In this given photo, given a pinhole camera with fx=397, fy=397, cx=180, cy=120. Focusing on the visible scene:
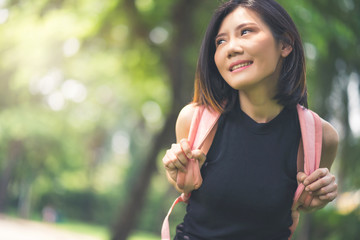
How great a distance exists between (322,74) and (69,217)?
22.0 m

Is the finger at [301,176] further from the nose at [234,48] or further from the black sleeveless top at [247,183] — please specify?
the nose at [234,48]

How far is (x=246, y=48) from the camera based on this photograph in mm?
1521

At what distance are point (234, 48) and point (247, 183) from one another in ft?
1.70

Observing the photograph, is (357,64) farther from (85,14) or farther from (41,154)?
(41,154)

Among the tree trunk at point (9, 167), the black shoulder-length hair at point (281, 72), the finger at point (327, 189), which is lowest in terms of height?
the tree trunk at point (9, 167)

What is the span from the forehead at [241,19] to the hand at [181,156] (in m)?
0.51

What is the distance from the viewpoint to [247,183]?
1.50 meters

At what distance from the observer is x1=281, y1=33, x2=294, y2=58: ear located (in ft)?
5.31

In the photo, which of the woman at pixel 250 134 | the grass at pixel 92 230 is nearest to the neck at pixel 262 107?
the woman at pixel 250 134

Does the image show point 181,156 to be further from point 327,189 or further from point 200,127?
point 327,189

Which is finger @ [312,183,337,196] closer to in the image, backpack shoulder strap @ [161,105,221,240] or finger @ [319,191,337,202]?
finger @ [319,191,337,202]

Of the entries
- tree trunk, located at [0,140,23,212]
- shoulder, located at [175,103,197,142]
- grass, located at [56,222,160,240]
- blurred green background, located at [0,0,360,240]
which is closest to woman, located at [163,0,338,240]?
shoulder, located at [175,103,197,142]

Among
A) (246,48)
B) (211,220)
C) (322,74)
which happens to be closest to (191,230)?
(211,220)

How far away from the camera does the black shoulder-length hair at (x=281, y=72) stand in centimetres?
158
